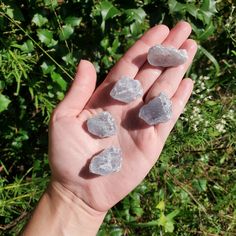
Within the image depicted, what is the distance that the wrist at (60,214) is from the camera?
180 cm

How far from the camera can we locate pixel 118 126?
186 centimetres

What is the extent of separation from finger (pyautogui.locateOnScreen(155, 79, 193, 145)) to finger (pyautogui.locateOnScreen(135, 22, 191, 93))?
11 centimetres

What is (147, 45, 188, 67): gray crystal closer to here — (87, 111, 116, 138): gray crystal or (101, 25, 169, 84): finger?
(101, 25, 169, 84): finger

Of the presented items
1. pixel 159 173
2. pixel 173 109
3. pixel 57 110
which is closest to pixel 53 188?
pixel 57 110

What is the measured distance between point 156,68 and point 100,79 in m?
0.57

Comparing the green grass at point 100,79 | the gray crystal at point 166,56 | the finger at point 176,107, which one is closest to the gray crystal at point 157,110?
the finger at point 176,107

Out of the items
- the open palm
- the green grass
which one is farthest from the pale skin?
the green grass

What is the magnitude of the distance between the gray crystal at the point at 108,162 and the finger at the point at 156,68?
315 mm

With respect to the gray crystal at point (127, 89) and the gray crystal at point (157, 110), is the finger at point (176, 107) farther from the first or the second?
the gray crystal at point (127, 89)

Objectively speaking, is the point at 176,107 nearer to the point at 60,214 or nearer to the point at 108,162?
the point at 108,162

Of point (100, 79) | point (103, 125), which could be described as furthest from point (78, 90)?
point (100, 79)

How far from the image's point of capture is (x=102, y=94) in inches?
75.5

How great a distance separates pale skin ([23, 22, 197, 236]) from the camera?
5.78 ft

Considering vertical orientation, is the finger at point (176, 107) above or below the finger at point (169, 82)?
below
